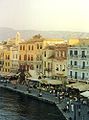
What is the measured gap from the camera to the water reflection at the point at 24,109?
3096 centimetres

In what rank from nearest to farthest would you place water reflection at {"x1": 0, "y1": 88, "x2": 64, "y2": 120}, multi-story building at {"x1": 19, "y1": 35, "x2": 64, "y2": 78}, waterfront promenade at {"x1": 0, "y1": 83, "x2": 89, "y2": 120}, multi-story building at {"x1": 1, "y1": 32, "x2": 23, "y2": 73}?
waterfront promenade at {"x1": 0, "y1": 83, "x2": 89, "y2": 120}
water reflection at {"x1": 0, "y1": 88, "x2": 64, "y2": 120}
multi-story building at {"x1": 19, "y1": 35, "x2": 64, "y2": 78}
multi-story building at {"x1": 1, "y1": 32, "x2": 23, "y2": 73}

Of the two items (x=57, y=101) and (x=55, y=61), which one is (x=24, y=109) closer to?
(x=57, y=101)

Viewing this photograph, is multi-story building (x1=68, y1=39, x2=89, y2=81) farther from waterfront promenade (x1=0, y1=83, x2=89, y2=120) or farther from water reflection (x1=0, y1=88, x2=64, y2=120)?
water reflection (x1=0, y1=88, x2=64, y2=120)

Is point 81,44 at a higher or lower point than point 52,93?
higher

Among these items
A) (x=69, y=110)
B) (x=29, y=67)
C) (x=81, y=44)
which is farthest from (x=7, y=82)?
(x=69, y=110)

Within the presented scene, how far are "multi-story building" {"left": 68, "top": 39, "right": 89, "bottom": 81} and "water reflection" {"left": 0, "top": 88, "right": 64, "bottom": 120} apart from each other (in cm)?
577

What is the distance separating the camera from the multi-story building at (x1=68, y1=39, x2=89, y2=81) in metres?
41.4

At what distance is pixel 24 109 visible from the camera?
34219mm

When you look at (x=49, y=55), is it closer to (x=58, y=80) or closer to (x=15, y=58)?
(x=58, y=80)

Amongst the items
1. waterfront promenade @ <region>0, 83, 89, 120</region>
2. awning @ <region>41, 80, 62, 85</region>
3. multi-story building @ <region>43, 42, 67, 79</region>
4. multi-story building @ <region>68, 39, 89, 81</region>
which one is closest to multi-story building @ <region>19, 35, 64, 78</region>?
multi-story building @ <region>43, 42, 67, 79</region>

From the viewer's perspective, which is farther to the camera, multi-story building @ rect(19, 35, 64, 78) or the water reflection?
multi-story building @ rect(19, 35, 64, 78)

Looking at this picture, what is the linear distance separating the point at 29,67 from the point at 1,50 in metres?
7.46

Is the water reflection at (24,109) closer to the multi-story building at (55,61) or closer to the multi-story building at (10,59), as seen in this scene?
the multi-story building at (55,61)

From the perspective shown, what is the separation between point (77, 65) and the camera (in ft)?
139
